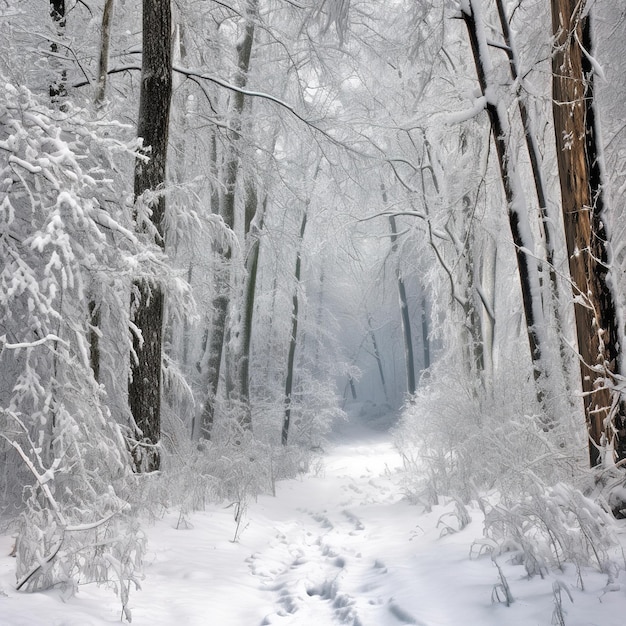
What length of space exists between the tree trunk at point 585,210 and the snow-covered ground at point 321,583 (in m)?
1.45

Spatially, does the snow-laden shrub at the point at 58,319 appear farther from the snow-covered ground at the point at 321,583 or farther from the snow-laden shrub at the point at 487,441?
the snow-laden shrub at the point at 487,441

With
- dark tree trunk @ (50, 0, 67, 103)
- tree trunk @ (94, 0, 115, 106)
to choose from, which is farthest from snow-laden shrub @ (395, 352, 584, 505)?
dark tree trunk @ (50, 0, 67, 103)

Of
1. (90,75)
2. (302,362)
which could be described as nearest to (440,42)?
(90,75)

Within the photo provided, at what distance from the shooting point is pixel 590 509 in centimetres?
313

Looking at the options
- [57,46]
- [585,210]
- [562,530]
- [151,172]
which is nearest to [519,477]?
[562,530]

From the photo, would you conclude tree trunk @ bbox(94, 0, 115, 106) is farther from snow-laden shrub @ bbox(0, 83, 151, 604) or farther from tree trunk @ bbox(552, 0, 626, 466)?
tree trunk @ bbox(552, 0, 626, 466)

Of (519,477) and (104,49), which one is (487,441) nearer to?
(519,477)

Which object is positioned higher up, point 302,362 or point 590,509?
point 302,362

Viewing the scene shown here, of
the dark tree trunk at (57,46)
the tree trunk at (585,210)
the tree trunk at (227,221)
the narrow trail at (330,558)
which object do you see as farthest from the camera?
the tree trunk at (227,221)

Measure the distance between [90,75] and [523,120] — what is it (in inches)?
186

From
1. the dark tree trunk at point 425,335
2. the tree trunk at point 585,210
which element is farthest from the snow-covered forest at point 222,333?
the dark tree trunk at point 425,335

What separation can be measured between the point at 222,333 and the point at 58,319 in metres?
6.43

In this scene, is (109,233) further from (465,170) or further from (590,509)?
(465,170)

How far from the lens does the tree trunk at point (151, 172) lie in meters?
5.38
